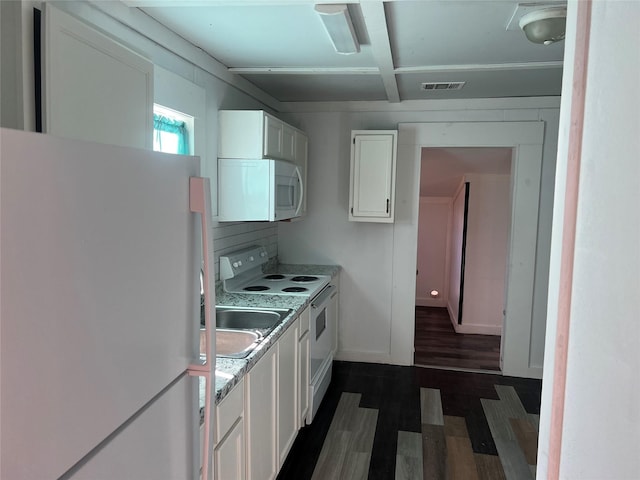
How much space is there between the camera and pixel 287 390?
101 inches

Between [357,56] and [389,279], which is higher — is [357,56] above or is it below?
above

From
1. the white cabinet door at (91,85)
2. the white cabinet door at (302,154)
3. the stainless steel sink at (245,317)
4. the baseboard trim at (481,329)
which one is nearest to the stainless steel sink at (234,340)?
the stainless steel sink at (245,317)

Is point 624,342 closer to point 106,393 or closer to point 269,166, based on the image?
point 106,393

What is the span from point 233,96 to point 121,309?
8.50 feet

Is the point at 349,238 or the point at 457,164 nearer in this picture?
the point at 349,238

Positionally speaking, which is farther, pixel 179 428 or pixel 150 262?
pixel 179 428

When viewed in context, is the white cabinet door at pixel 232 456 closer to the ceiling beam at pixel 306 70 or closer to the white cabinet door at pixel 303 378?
the white cabinet door at pixel 303 378

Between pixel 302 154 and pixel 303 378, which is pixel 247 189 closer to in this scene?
pixel 302 154

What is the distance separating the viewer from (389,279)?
421cm

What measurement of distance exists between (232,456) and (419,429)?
1.70 meters

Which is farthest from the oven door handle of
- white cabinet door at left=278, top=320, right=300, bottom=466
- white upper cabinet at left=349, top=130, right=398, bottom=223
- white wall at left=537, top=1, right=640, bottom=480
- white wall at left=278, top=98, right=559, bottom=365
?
white wall at left=537, top=1, right=640, bottom=480

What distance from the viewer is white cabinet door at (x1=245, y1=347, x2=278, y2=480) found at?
1.98 m

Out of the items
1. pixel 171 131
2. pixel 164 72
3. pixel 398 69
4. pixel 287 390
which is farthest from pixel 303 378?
pixel 398 69

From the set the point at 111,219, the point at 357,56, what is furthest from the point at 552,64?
the point at 111,219
